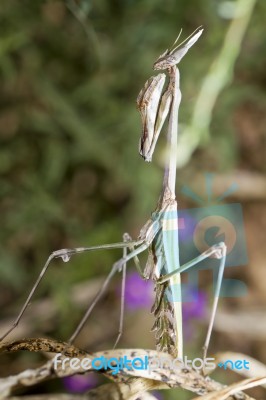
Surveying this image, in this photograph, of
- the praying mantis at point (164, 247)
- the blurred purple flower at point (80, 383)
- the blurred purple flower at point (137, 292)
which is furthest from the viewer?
the blurred purple flower at point (137, 292)

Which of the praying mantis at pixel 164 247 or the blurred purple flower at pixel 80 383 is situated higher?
the praying mantis at pixel 164 247

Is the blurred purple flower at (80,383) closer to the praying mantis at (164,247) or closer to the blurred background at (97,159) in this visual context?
the blurred background at (97,159)

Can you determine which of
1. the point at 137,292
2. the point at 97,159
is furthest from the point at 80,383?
the point at 97,159

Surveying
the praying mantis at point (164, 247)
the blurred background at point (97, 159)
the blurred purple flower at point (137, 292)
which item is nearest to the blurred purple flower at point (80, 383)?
the blurred background at point (97, 159)

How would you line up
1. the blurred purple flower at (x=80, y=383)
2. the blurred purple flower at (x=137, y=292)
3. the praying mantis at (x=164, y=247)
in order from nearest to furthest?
the praying mantis at (x=164, y=247) < the blurred purple flower at (x=80, y=383) < the blurred purple flower at (x=137, y=292)

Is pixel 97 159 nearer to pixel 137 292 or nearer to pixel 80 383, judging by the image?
pixel 137 292

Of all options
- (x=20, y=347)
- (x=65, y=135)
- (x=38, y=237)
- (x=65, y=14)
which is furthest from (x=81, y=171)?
(x=20, y=347)

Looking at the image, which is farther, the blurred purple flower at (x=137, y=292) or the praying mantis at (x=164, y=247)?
the blurred purple flower at (x=137, y=292)
